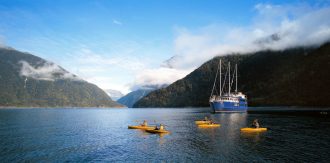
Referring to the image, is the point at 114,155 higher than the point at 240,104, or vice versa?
the point at 240,104

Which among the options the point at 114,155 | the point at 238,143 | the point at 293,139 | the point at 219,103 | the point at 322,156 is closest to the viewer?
the point at 322,156

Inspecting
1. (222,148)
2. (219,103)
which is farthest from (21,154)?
(219,103)

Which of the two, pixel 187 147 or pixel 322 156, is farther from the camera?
pixel 187 147

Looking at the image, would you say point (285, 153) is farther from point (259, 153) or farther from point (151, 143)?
point (151, 143)

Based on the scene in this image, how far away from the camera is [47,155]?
50.6 meters

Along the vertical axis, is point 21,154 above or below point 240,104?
below

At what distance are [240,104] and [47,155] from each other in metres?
161

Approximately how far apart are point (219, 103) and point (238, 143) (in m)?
124

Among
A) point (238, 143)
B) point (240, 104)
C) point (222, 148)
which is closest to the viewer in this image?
point (222, 148)

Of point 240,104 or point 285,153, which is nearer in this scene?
point 285,153

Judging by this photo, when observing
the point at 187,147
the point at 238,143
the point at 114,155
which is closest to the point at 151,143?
the point at 187,147

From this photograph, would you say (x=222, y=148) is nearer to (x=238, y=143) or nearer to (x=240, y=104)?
(x=238, y=143)

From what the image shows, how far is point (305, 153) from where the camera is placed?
163ft

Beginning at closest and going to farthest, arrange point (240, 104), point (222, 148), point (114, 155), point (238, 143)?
point (114, 155) → point (222, 148) → point (238, 143) → point (240, 104)
